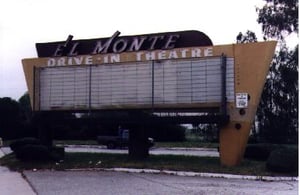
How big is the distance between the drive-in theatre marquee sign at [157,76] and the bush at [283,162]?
248cm

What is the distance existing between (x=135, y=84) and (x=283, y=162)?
7.08 meters

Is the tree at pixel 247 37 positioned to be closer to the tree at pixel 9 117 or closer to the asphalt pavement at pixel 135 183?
the tree at pixel 9 117

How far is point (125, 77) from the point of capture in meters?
22.1

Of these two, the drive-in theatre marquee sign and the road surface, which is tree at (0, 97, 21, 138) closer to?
the drive-in theatre marquee sign

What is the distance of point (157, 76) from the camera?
21.4 metres

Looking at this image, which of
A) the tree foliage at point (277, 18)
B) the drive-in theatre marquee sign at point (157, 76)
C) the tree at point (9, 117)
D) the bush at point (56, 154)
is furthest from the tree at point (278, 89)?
the tree at point (9, 117)

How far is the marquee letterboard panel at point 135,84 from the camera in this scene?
812 inches

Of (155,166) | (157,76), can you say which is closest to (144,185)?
(155,166)

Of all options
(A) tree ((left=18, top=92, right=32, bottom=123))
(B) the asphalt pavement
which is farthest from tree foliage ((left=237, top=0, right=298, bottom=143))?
(A) tree ((left=18, top=92, right=32, bottom=123))

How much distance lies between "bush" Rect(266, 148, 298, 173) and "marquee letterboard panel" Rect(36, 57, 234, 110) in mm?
3328

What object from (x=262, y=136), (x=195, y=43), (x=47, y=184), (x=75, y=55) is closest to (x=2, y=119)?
(x=262, y=136)

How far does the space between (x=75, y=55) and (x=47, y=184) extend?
9480 mm

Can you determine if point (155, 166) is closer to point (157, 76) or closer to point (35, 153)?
point (157, 76)

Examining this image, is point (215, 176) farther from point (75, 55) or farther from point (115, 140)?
point (115, 140)
